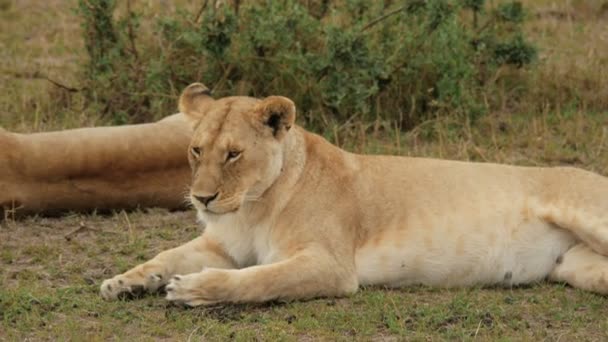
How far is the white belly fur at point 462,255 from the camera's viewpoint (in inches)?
200

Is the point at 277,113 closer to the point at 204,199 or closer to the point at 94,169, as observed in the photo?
the point at 204,199

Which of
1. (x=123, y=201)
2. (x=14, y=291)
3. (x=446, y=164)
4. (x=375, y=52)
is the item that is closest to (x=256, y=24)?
(x=375, y=52)

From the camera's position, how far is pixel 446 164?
5.46m

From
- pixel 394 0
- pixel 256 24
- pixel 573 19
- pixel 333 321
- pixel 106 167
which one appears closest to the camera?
pixel 333 321

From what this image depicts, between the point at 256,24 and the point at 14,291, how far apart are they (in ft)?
10.3

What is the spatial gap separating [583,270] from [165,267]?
5.59ft

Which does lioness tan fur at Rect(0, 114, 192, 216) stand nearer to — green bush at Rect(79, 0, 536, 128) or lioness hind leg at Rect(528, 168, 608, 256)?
green bush at Rect(79, 0, 536, 128)

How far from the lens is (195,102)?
5.23 meters

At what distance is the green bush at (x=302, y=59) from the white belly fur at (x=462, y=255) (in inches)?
93.7

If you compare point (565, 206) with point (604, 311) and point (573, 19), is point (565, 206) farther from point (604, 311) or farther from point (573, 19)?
point (573, 19)

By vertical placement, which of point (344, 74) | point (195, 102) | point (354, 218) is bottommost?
point (354, 218)

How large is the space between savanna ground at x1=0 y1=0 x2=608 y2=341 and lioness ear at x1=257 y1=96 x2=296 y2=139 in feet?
2.26

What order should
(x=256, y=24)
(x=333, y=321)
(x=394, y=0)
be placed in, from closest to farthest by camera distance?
(x=333, y=321) < (x=256, y=24) < (x=394, y=0)

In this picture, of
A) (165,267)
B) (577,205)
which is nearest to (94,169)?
(165,267)
